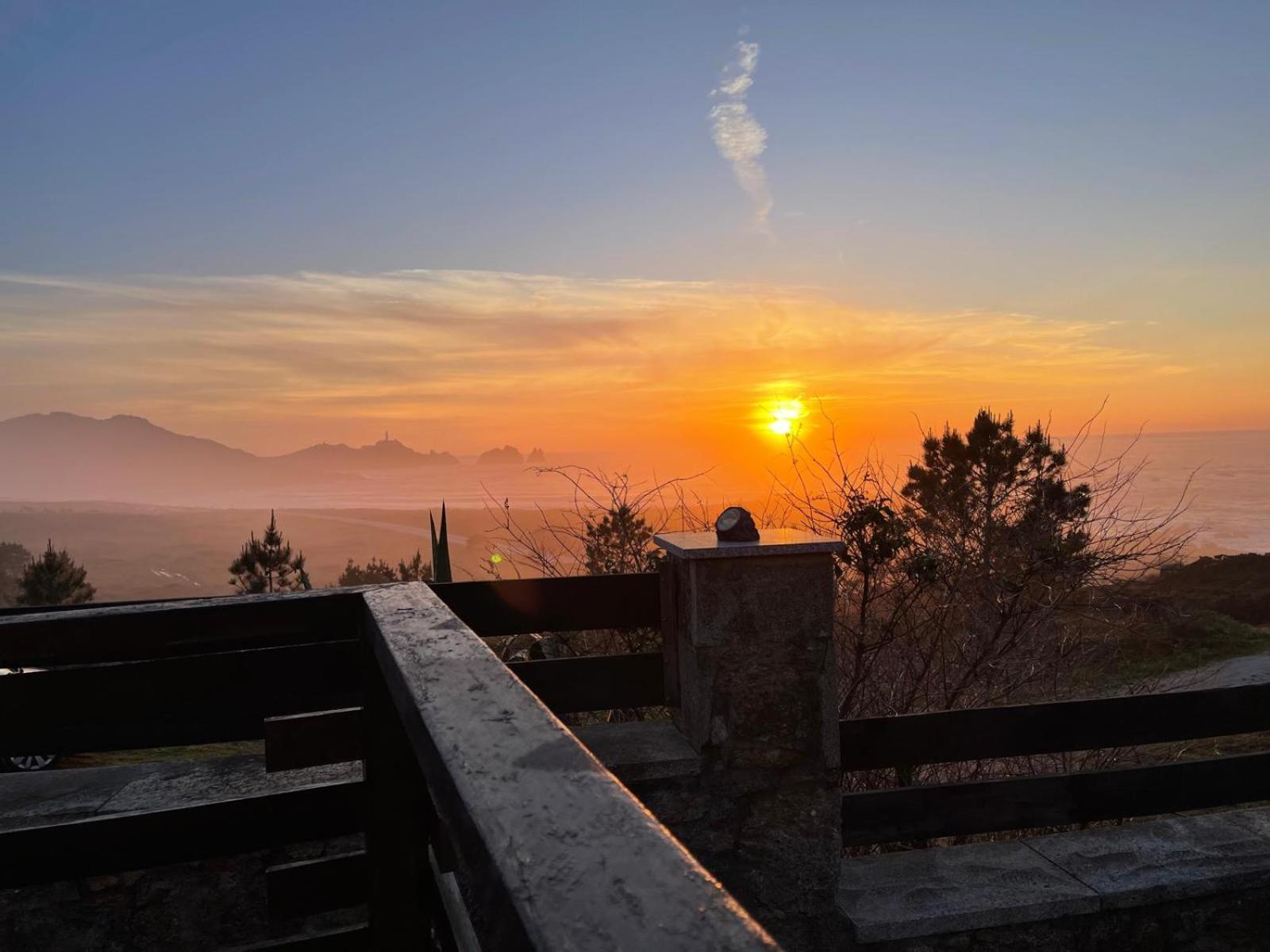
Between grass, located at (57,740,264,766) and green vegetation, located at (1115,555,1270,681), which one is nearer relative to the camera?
grass, located at (57,740,264,766)

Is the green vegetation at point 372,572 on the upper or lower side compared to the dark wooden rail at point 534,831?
lower

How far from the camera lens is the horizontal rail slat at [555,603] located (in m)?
3.30

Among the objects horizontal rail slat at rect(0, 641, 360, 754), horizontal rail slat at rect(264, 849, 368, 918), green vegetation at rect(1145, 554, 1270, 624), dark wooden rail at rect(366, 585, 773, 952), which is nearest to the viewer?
dark wooden rail at rect(366, 585, 773, 952)

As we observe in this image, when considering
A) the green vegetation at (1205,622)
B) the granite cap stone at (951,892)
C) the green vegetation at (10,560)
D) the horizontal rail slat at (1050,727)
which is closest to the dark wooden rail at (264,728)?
the granite cap stone at (951,892)

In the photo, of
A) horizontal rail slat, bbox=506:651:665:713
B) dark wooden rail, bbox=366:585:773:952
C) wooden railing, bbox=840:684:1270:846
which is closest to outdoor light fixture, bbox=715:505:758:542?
horizontal rail slat, bbox=506:651:665:713

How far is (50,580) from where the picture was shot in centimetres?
1255

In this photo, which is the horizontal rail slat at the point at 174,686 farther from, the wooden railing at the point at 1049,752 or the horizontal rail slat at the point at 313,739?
the wooden railing at the point at 1049,752

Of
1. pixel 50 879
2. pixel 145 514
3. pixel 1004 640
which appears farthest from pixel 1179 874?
pixel 145 514

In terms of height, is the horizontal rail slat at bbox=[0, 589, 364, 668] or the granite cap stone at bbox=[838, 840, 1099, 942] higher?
the horizontal rail slat at bbox=[0, 589, 364, 668]

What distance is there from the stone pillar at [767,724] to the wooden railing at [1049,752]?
0.31 meters

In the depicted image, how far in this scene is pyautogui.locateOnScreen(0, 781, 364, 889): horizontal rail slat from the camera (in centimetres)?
227

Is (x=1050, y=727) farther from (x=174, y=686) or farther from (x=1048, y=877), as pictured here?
(x=174, y=686)

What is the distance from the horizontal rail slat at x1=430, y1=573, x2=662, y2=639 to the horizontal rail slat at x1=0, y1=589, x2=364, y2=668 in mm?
954

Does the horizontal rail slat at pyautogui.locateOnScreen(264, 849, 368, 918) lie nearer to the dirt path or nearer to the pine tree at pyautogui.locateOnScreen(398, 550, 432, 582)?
the dirt path
